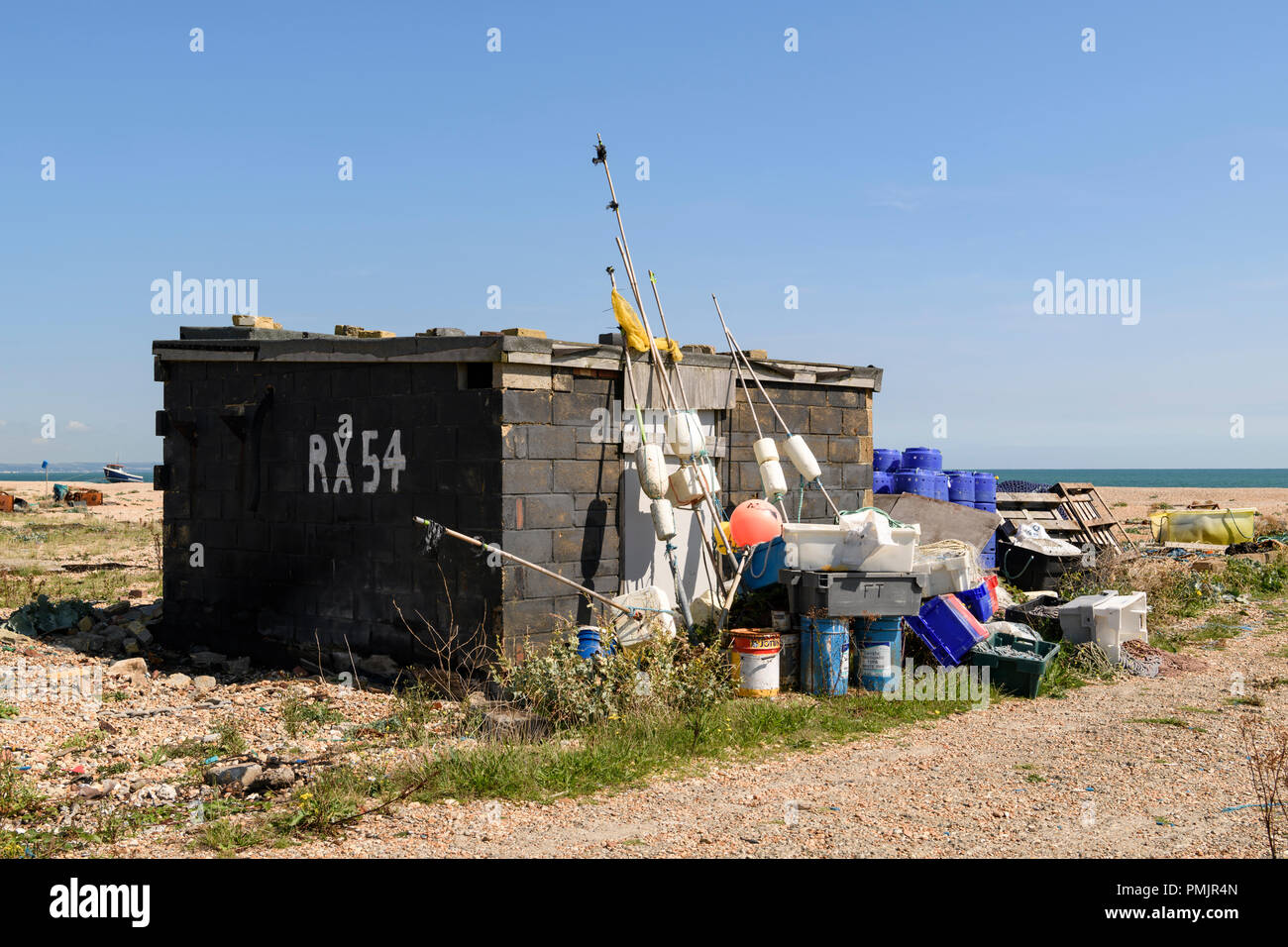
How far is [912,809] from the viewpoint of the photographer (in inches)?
245

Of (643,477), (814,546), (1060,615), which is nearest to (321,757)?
(643,477)

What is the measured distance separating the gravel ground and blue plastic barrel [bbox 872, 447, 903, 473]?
6719 millimetres

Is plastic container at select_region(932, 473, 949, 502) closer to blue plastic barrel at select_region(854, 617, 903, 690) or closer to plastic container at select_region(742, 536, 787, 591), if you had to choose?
plastic container at select_region(742, 536, 787, 591)

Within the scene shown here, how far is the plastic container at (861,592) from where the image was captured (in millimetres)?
9156

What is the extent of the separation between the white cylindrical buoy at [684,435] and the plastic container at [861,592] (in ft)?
Answer: 4.72

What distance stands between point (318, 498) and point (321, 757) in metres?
3.87

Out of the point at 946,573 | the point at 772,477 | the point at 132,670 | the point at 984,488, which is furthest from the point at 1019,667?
the point at 132,670

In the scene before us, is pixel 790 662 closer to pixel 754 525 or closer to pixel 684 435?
pixel 754 525

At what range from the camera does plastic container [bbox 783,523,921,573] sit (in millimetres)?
9250

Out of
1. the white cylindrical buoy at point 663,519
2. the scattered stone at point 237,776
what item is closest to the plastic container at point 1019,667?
the white cylindrical buoy at point 663,519

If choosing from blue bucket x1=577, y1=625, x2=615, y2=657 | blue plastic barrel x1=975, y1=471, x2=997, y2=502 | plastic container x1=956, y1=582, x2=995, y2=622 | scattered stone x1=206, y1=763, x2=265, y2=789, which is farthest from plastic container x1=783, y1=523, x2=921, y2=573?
blue plastic barrel x1=975, y1=471, x2=997, y2=502

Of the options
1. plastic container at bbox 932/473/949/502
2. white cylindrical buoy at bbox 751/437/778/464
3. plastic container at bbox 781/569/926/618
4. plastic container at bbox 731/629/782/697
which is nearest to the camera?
plastic container at bbox 731/629/782/697

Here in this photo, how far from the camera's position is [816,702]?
8914mm
